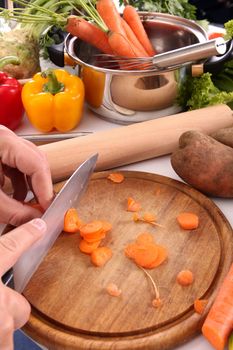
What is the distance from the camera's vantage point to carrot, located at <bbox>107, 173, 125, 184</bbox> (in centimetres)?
133

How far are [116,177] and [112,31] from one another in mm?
569

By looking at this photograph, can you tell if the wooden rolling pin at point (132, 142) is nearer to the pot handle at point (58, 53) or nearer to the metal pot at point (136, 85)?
the metal pot at point (136, 85)

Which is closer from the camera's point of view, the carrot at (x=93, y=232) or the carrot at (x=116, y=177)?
the carrot at (x=93, y=232)

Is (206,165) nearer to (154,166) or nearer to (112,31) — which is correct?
(154,166)

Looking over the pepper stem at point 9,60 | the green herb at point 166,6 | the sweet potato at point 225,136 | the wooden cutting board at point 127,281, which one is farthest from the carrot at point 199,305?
the green herb at point 166,6

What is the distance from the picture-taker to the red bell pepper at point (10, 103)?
1.54 meters

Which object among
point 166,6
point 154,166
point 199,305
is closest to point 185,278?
point 199,305

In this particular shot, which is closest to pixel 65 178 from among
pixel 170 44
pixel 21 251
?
pixel 21 251

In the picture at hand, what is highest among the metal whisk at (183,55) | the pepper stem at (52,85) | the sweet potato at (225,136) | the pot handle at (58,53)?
the metal whisk at (183,55)

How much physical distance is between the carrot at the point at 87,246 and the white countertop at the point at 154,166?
11.2 inches

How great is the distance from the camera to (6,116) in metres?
1.55

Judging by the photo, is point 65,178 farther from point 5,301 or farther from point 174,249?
point 5,301

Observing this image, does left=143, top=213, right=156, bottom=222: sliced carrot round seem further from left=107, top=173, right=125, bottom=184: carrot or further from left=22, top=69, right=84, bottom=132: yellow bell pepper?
left=22, top=69, right=84, bottom=132: yellow bell pepper

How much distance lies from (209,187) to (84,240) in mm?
360
